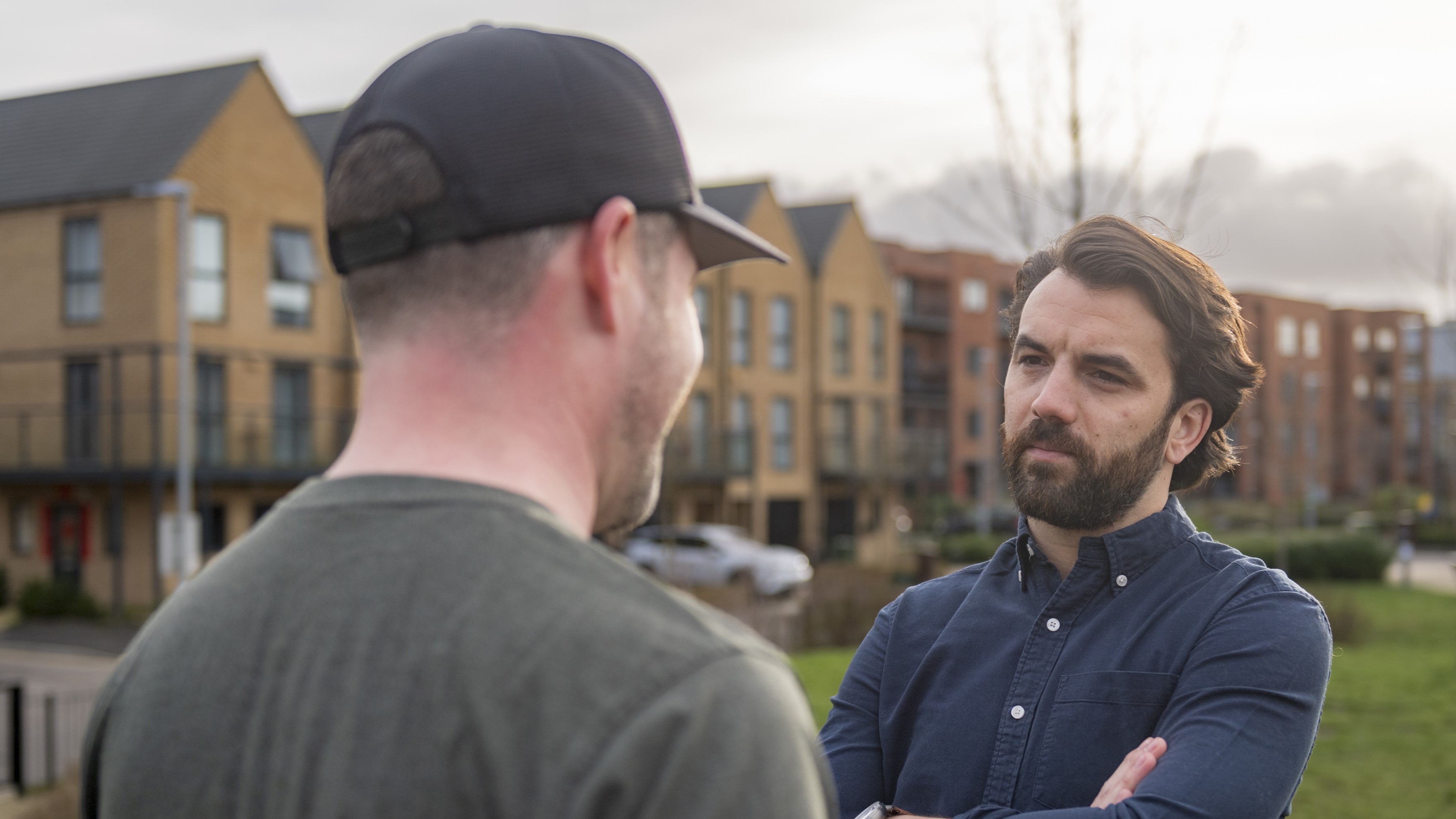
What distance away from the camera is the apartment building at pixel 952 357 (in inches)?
2240

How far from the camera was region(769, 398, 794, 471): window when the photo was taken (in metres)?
42.2

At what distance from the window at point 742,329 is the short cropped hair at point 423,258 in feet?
126

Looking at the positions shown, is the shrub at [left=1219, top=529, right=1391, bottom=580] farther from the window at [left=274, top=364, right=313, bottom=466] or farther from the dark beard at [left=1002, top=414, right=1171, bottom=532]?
the dark beard at [left=1002, top=414, right=1171, bottom=532]

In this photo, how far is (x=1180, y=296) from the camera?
8.91 ft

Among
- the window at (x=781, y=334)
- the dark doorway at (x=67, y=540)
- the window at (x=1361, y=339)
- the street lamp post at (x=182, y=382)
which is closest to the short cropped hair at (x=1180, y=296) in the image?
the street lamp post at (x=182, y=382)

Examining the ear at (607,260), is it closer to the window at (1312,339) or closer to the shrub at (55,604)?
the shrub at (55,604)

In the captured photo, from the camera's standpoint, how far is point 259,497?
2819 cm

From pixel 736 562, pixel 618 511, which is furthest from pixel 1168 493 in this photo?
pixel 736 562

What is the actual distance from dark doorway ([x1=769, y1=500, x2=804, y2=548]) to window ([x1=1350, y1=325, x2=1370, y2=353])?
51.4 metres

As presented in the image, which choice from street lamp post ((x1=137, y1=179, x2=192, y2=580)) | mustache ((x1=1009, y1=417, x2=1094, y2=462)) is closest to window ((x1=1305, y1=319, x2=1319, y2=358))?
street lamp post ((x1=137, y1=179, x2=192, y2=580))

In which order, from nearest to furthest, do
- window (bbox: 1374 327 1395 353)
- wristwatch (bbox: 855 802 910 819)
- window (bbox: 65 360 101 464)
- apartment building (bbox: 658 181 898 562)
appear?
wristwatch (bbox: 855 802 910 819) < window (bbox: 65 360 101 464) < apartment building (bbox: 658 181 898 562) < window (bbox: 1374 327 1395 353)


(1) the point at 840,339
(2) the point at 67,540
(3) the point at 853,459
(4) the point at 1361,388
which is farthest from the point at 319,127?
(4) the point at 1361,388

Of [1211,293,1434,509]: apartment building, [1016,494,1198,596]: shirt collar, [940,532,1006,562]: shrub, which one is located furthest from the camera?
[1211,293,1434,509]: apartment building

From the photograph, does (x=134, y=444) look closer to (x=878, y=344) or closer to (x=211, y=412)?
(x=211, y=412)
